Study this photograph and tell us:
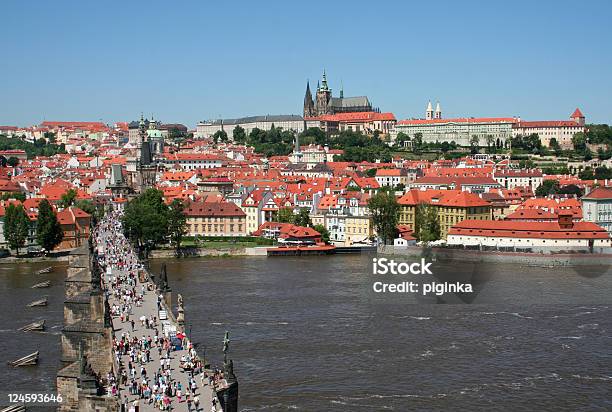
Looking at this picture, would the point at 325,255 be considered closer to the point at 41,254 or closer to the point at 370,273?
the point at 370,273

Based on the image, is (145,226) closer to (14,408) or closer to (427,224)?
(427,224)

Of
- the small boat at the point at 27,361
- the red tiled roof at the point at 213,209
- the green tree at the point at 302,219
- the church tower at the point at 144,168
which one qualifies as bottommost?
the small boat at the point at 27,361

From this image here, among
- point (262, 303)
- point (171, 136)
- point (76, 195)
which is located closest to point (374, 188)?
point (76, 195)

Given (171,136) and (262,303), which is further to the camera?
(171,136)

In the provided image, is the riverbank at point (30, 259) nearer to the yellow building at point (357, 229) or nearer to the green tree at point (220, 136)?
the yellow building at point (357, 229)

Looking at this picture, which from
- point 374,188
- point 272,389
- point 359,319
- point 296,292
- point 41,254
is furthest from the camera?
point 374,188

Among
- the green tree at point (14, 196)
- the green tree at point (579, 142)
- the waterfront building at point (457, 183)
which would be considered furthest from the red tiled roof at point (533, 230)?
the green tree at point (579, 142)

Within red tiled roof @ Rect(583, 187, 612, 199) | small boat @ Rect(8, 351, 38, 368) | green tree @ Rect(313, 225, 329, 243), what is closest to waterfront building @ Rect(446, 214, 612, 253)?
red tiled roof @ Rect(583, 187, 612, 199)

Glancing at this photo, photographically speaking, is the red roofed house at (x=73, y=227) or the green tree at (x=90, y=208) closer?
the red roofed house at (x=73, y=227)
